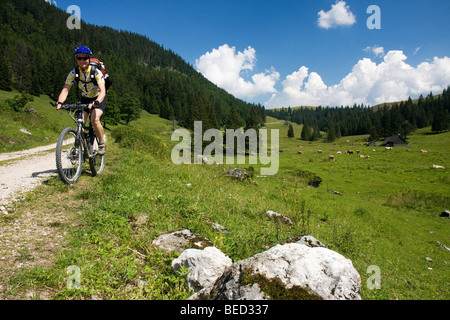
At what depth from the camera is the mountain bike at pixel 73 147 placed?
543cm

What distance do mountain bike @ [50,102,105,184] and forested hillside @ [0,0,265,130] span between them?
5141 centimetres

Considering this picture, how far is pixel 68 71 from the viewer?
296 ft

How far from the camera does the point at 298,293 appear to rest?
2463 millimetres

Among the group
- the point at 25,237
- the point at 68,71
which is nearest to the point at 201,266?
the point at 25,237

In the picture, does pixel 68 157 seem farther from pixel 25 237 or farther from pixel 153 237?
pixel 153 237

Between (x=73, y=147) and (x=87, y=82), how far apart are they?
186 centimetres

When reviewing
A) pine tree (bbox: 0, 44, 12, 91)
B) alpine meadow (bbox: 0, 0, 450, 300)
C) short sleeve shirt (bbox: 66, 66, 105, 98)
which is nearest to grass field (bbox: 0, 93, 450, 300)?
alpine meadow (bbox: 0, 0, 450, 300)

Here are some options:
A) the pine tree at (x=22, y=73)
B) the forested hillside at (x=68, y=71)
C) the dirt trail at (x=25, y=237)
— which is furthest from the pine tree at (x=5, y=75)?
the dirt trail at (x=25, y=237)

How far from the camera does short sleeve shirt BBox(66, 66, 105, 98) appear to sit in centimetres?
594

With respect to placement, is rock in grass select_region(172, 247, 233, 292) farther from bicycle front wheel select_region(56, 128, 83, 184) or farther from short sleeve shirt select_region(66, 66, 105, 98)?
short sleeve shirt select_region(66, 66, 105, 98)

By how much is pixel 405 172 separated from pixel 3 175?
A: 46.2 m
